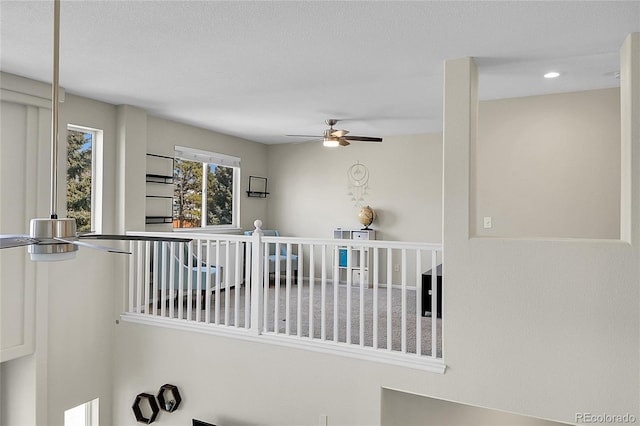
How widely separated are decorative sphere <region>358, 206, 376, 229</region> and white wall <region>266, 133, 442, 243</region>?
0.13 meters

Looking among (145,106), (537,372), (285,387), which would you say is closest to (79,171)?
(145,106)

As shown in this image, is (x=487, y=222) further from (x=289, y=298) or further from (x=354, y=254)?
(x=354, y=254)

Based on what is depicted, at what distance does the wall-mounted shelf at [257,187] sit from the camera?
7.17 meters

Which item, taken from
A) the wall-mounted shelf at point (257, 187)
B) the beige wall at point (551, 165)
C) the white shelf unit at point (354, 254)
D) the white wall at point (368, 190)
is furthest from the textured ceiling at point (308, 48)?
the wall-mounted shelf at point (257, 187)

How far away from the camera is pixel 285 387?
3756 millimetres

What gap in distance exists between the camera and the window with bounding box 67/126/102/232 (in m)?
4.38

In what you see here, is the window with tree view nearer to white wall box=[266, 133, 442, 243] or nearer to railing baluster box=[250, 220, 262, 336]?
railing baluster box=[250, 220, 262, 336]

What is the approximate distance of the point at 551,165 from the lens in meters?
4.08

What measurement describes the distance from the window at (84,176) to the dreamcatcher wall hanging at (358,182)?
3719mm

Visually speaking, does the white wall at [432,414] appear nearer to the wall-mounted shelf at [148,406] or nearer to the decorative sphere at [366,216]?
the wall-mounted shelf at [148,406]

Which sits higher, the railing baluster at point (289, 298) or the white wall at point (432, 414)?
the railing baluster at point (289, 298)

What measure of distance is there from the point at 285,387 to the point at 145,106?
338 centimetres

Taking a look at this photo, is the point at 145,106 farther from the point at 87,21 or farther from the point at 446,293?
the point at 446,293

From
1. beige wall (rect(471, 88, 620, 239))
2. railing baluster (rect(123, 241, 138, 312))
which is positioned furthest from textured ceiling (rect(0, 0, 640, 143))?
railing baluster (rect(123, 241, 138, 312))
